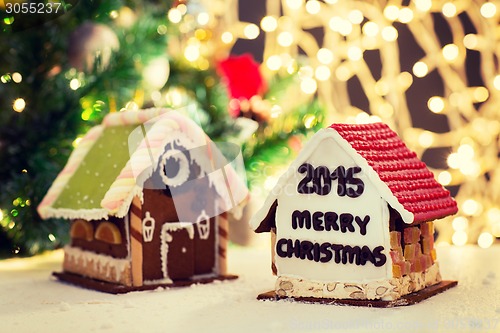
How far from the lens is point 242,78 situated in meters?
2.54

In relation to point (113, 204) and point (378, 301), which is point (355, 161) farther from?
point (113, 204)

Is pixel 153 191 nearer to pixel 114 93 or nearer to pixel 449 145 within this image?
pixel 114 93

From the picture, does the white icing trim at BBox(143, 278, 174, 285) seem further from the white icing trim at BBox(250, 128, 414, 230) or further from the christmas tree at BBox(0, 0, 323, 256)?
the christmas tree at BBox(0, 0, 323, 256)

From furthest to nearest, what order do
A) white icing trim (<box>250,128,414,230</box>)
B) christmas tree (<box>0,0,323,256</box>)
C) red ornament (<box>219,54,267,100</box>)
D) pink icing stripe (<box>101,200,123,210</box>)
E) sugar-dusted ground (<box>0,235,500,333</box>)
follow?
red ornament (<box>219,54,267,100</box>)
christmas tree (<box>0,0,323,256</box>)
pink icing stripe (<box>101,200,123,210</box>)
white icing trim (<box>250,128,414,230</box>)
sugar-dusted ground (<box>0,235,500,333</box>)

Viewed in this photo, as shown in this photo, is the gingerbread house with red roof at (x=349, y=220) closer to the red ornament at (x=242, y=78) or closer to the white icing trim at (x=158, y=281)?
the white icing trim at (x=158, y=281)

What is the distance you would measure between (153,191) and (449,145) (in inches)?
59.1

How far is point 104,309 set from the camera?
5.37ft

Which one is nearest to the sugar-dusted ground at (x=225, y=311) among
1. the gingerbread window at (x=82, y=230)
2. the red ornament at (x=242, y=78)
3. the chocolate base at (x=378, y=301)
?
the chocolate base at (x=378, y=301)

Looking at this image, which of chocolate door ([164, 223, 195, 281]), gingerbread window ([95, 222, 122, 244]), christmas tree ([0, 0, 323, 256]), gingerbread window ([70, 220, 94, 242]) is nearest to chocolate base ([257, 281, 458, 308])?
chocolate door ([164, 223, 195, 281])

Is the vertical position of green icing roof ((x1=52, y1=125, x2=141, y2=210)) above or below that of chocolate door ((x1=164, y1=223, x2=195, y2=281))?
above

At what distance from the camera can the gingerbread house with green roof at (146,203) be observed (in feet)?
6.14

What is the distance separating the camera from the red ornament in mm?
2535

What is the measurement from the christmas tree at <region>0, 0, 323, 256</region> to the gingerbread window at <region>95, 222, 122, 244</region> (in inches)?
9.9

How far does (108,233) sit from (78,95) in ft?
1.41
